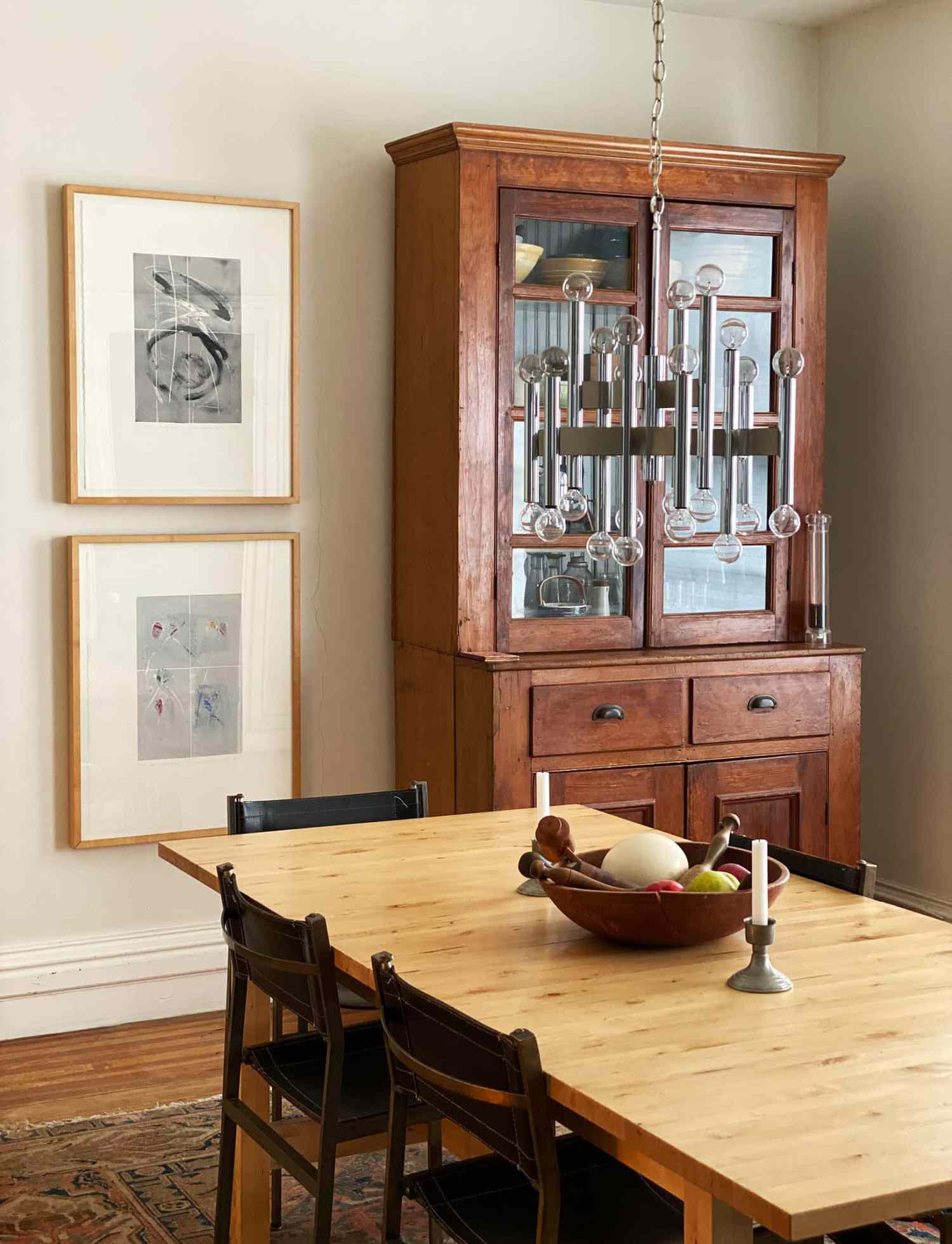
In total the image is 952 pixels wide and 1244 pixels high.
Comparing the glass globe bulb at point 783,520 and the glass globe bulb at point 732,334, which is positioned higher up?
the glass globe bulb at point 732,334

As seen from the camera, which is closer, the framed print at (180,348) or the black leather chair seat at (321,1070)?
the black leather chair seat at (321,1070)

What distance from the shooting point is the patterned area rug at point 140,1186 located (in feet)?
8.85

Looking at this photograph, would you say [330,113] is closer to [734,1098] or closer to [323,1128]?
[323,1128]

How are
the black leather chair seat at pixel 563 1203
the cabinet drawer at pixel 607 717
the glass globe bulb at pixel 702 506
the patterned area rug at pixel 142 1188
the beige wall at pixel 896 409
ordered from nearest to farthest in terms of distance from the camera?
the black leather chair seat at pixel 563 1203, the glass globe bulb at pixel 702 506, the patterned area rug at pixel 142 1188, the cabinet drawer at pixel 607 717, the beige wall at pixel 896 409

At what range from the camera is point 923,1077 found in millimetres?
1624

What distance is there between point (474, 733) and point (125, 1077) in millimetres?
1150

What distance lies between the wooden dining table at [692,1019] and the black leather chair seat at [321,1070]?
3.3 inches

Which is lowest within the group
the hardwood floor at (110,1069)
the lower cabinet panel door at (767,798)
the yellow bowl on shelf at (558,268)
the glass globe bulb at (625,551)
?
the hardwood floor at (110,1069)

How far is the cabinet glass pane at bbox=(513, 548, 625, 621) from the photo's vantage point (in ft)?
12.7

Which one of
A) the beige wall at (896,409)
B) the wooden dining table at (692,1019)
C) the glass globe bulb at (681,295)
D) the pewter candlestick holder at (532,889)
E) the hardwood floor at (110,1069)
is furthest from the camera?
the beige wall at (896,409)

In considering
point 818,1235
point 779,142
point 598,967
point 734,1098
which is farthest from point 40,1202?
point 779,142

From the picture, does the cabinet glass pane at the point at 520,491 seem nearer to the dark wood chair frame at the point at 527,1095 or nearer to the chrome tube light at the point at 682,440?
the chrome tube light at the point at 682,440

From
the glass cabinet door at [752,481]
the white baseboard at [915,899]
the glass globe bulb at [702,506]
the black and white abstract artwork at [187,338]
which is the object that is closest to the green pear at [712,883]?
the glass globe bulb at [702,506]

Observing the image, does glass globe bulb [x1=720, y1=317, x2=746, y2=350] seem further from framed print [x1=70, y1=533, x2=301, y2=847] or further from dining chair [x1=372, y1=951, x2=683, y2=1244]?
framed print [x1=70, y1=533, x2=301, y2=847]
